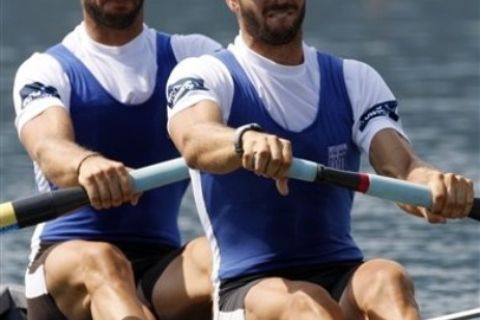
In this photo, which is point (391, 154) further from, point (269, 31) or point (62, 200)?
point (62, 200)

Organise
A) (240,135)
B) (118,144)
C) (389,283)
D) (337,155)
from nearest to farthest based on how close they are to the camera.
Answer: (240,135)
(389,283)
(337,155)
(118,144)

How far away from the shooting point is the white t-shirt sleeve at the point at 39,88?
7551mm

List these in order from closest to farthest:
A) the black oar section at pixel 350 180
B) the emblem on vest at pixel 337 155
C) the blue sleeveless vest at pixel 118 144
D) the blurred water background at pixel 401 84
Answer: the black oar section at pixel 350 180 → the emblem on vest at pixel 337 155 → the blue sleeveless vest at pixel 118 144 → the blurred water background at pixel 401 84

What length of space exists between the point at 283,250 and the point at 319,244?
12 centimetres

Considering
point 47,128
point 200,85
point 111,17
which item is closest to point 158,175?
point 200,85

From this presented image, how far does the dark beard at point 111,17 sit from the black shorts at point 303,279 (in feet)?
3.86

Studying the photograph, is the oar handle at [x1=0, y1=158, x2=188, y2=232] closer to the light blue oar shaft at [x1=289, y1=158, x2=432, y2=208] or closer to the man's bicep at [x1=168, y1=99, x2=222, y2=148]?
the man's bicep at [x1=168, y1=99, x2=222, y2=148]

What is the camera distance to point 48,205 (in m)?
6.94

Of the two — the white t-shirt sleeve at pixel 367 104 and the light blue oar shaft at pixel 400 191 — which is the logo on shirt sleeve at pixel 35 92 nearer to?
the white t-shirt sleeve at pixel 367 104

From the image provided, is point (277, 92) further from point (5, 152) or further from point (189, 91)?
point (5, 152)

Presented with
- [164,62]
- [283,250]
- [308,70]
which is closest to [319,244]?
[283,250]

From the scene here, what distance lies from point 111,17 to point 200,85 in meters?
0.88

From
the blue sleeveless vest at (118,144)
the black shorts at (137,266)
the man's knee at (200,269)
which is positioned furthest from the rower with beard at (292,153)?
the blue sleeveless vest at (118,144)

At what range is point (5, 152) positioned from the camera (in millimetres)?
16969
